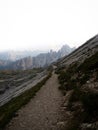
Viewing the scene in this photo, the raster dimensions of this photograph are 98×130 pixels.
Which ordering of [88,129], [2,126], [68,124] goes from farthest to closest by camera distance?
[2,126], [68,124], [88,129]

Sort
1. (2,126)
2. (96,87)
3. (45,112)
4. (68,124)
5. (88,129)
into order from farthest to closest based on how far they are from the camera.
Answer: (96,87) < (45,112) < (2,126) < (68,124) < (88,129)

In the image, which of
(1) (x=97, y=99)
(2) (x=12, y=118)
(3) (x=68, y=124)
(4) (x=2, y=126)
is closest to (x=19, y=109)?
(2) (x=12, y=118)

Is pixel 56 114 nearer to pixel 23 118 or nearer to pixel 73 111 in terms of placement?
pixel 73 111

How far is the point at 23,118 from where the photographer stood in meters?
19.0

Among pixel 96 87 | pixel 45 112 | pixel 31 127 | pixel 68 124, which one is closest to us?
pixel 68 124

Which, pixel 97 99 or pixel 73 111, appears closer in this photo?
pixel 97 99

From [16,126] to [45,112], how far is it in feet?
12.8

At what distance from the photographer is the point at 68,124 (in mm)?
15148

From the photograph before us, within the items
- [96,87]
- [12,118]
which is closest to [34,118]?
[12,118]

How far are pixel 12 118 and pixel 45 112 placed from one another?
11.7ft

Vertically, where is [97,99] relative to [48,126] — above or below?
above

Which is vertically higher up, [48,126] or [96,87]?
[96,87]

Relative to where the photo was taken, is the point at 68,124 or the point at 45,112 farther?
the point at 45,112

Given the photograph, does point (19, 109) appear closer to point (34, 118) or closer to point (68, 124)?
point (34, 118)
